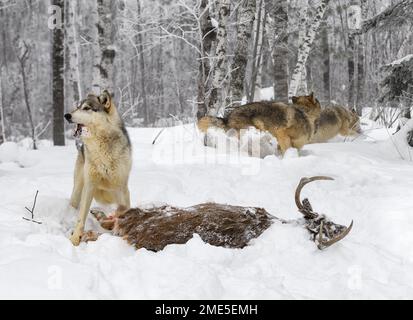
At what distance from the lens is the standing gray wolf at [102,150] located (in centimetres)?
471

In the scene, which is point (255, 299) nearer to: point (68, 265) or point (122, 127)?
point (68, 265)

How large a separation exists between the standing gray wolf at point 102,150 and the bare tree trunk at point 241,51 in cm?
656

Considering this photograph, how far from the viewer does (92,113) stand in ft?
15.5

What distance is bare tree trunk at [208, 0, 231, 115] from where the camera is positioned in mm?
10227

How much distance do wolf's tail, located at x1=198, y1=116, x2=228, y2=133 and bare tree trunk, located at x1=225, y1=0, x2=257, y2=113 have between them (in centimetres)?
236

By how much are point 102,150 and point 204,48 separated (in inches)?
268

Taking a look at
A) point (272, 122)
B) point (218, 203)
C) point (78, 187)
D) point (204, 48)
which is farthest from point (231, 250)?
point (204, 48)

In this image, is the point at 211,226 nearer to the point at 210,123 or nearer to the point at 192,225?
the point at 192,225

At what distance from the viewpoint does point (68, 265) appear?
9.99ft

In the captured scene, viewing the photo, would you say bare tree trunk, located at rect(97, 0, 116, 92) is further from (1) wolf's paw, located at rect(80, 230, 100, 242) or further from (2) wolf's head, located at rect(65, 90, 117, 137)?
(1) wolf's paw, located at rect(80, 230, 100, 242)

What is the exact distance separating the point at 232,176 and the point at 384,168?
7.87 feet

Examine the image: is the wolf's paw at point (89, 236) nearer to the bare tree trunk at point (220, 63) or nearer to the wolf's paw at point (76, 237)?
the wolf's paw at point (76, 237)

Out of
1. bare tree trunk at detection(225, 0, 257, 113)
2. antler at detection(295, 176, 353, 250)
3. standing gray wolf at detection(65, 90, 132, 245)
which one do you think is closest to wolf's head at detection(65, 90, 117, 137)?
standing gray wolf at detection(65, 90, 132, 245)

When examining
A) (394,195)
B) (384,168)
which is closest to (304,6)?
(384,168)
